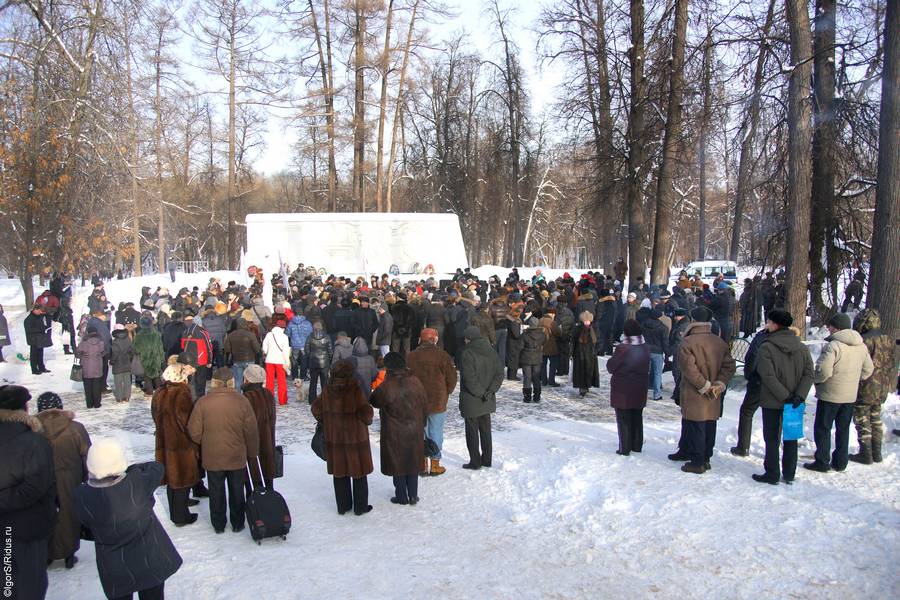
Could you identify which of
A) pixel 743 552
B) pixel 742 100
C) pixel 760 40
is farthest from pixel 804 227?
pixel 743 552

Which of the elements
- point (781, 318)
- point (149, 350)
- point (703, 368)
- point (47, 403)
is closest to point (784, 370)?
point (781, 318)

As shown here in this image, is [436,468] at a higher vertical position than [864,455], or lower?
lower

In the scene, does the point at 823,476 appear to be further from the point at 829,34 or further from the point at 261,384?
the point at 829,34

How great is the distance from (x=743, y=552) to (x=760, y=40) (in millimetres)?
9608

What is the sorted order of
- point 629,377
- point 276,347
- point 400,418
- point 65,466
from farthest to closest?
point 276,347 < point 629,377 < point 400,418 < point 65,466

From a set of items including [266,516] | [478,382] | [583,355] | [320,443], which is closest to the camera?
[266,516]

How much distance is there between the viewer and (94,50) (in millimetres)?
19953

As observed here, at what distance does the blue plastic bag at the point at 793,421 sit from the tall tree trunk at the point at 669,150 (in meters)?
10.0

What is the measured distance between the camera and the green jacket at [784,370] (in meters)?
6.31

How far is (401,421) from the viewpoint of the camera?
20.4ft

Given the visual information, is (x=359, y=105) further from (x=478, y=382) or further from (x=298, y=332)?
(x=478, y=382)

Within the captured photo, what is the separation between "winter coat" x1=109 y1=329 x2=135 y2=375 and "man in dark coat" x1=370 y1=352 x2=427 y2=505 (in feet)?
21.3

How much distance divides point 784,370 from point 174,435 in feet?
18.0

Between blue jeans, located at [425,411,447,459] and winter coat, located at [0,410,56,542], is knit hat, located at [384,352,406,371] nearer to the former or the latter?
blue jeans, located at [425,411,447,459]
